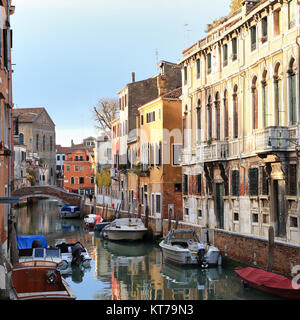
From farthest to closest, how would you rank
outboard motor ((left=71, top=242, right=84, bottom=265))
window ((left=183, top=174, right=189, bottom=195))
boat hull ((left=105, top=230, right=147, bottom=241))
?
1. boat hull ((left=105, top=230, right=147, bottom=241))
2. window ((left=183, top=174, right=189, bottom=195))
3. outboard motor ((left=71, top=242, right=84, bottom=265))

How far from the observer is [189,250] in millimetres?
20312

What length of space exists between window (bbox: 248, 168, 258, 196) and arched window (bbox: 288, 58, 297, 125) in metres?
2.73

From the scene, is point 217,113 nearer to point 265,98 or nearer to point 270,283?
point 265,98

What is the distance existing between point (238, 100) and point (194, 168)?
4.94 metres

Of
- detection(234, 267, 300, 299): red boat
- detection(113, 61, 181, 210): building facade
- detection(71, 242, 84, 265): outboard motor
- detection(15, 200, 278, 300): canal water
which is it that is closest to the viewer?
detection(234, 267, 300, 299): red boat

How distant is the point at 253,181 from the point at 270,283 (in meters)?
5.96

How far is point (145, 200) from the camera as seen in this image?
110ft

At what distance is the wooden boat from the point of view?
13.0 metres

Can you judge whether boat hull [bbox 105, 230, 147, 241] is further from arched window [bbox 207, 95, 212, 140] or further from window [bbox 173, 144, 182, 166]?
arched window [bbox 207, 95, 212, 140]

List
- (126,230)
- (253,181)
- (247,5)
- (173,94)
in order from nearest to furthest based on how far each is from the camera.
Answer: (253,181) → (247,5) → (126,230) → (173,94)

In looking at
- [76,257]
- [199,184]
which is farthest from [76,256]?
→ [199,184]

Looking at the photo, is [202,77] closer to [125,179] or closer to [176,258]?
[176,258]

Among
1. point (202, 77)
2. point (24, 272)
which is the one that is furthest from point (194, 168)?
point (24, 272)

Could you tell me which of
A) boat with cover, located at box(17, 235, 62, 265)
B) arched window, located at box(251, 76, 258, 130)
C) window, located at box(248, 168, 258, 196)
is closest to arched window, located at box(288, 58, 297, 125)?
arched window, located at box(251, 76, 258, 130)
